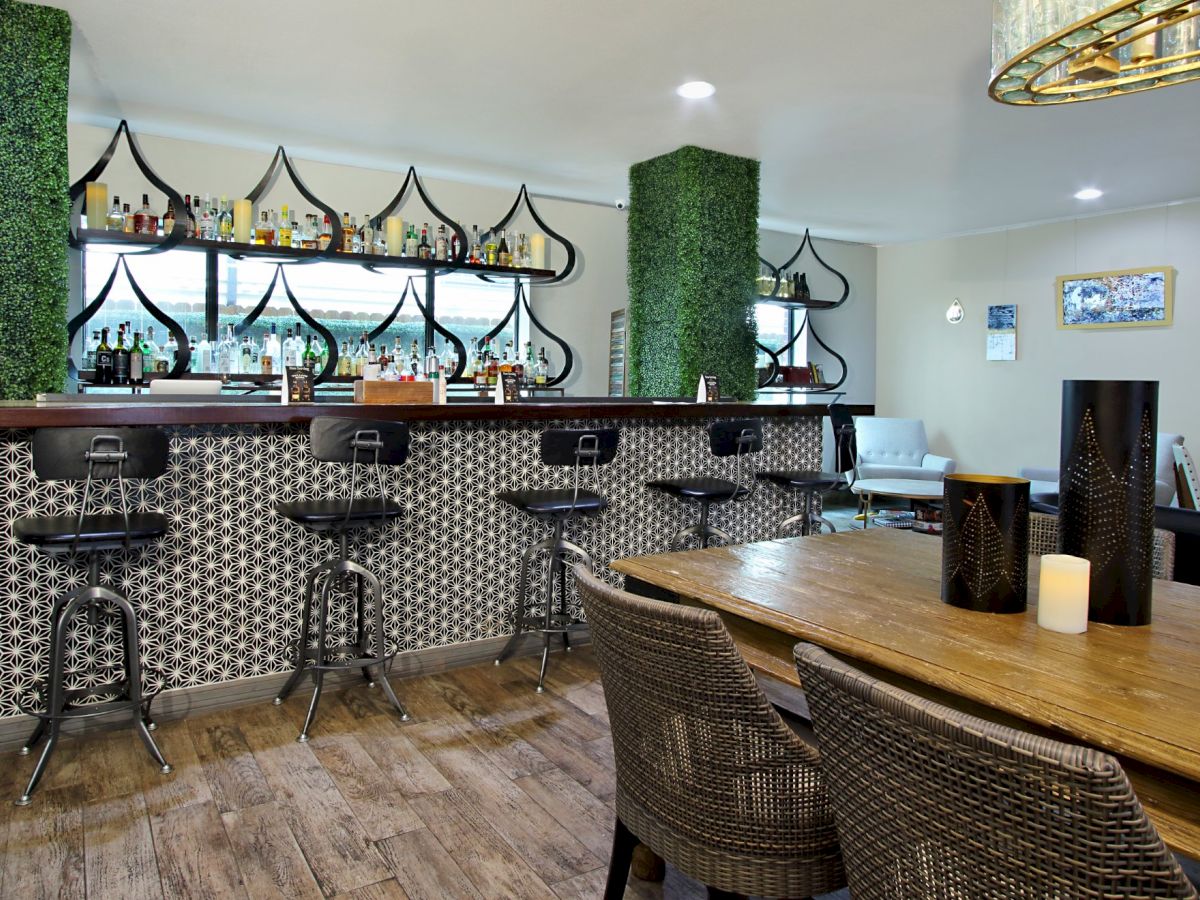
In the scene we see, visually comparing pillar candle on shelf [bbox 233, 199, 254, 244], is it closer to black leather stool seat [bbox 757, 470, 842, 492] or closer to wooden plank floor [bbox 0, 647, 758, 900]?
wooden plank floor [bbox 0, 647, 758, 900]

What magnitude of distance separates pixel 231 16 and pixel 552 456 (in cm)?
242

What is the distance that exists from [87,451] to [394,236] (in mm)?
3582

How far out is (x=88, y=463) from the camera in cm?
249

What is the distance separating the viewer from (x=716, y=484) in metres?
4.11

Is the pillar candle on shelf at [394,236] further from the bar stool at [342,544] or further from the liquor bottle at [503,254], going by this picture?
the bar stool at [342,544]

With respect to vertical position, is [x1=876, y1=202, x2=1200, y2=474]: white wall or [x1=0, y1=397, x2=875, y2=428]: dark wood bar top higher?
[x1=876, y1=202, x2=1200, y2=474]: white wall

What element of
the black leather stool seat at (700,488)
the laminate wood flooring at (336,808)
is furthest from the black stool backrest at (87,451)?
the black leather stool seat at (700,488)

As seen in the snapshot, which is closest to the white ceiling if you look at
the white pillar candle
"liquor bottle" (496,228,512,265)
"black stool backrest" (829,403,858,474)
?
"liquor bottle" (496,228,512,265)

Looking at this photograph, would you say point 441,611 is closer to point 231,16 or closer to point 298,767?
point 298,767

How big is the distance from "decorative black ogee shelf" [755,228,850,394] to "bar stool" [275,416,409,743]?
5.25 metres

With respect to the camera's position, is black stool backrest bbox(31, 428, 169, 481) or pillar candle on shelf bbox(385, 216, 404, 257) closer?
black stool backrest bbox(31, 428, 169, 481)

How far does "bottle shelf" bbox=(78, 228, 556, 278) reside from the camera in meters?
4.73

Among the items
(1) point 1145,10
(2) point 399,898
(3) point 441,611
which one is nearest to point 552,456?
(3) point 441,611

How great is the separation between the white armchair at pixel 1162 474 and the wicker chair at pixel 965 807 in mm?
5058
